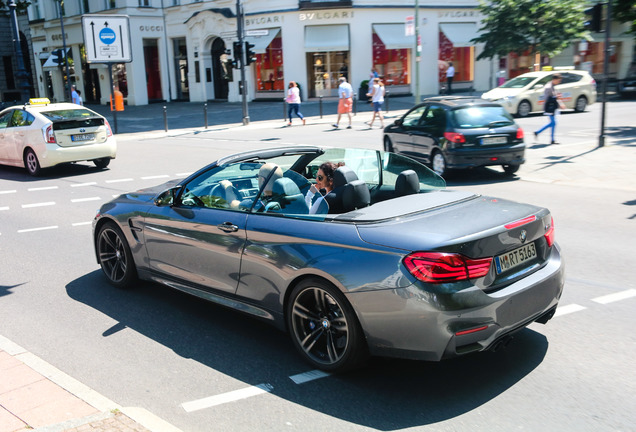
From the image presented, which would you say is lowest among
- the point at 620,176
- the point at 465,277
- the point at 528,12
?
the point at 620,176

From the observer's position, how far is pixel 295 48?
3759 cm

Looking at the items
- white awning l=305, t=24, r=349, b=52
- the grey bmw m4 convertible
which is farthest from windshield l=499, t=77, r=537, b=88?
the grey bmw m4 convertible

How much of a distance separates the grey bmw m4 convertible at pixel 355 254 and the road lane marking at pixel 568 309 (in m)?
0.90

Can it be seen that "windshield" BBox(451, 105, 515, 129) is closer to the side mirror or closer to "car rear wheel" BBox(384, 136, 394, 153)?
"car rear wheel" BBox(384, 136, 394, 153)

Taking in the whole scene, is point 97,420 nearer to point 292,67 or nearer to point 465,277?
point 465,277

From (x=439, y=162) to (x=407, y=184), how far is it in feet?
26.2

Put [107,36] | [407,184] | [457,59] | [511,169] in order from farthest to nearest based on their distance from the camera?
1. [457,59]
2. [107,36]
3. [511,169]
4. [407,184]

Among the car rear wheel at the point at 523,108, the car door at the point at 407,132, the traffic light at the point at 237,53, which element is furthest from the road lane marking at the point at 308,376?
the traffic light at the point at 237,53

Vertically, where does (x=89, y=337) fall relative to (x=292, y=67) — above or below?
below

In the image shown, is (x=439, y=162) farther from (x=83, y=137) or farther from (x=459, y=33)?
(x=459, y=33)

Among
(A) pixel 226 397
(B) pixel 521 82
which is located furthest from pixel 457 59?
(A) pixel 226 397

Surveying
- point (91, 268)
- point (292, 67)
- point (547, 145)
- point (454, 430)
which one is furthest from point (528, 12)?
point (454, 430)

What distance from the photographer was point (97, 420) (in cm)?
365

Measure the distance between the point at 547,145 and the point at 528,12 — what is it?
68.4 ft
